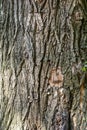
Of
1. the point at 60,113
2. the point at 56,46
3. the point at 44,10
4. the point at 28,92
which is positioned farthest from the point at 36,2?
the point at 60,113

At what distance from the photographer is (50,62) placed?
2318 mm

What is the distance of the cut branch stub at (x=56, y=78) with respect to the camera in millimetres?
2314

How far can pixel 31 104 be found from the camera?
7.69ft

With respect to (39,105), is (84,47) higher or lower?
higher

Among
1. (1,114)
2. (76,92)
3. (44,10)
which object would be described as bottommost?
(1,114)

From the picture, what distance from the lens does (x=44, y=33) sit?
2307mm

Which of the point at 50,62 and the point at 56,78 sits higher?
the point at 50,62

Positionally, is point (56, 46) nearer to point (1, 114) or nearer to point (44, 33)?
point (44, 33)

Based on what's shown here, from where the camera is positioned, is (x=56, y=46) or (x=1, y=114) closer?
(x=56, y=46)

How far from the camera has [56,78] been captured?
7.59 feet

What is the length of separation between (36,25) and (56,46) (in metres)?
0.27

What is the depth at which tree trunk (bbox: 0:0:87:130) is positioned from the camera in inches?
90.7

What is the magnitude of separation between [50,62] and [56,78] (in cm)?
16

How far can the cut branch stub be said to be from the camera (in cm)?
231
